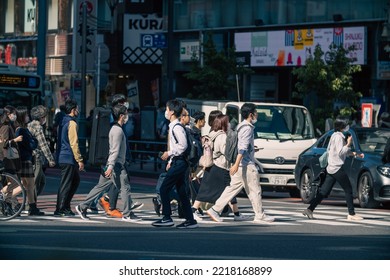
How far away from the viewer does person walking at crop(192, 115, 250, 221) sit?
20.0 m

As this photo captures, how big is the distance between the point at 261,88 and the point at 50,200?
26037 mm

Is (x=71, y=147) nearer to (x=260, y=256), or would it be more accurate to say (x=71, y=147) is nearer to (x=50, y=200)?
(x=50, y=200)

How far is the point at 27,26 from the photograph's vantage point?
68.6 metres

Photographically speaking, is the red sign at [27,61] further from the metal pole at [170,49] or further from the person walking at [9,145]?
the person walking at [9,145]

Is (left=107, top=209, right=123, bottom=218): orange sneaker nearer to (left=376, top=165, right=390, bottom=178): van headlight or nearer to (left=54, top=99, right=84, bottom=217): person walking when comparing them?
(left=54, top=99, right=84, bottom=217): person walking

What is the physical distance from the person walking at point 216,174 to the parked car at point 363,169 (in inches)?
118

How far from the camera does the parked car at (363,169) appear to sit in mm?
23641

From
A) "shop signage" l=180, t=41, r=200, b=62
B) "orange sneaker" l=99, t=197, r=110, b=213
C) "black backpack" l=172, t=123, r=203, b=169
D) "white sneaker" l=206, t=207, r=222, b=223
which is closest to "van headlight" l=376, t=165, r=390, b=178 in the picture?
"white sneaker" l=206, t=207, r=222, b=223

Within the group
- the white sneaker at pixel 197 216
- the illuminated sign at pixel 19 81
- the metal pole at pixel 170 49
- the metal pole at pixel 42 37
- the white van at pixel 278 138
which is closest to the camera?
the white sneaker at pixel 197 216

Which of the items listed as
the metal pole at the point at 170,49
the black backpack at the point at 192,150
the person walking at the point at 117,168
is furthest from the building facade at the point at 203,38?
the black backpack at the point at 192,150

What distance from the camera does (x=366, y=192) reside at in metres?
24.1

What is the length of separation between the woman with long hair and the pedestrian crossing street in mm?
289

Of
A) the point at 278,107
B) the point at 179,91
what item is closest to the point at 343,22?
the point at 179,91

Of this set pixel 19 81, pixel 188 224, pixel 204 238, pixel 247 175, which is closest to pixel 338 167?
pixel 247 175
